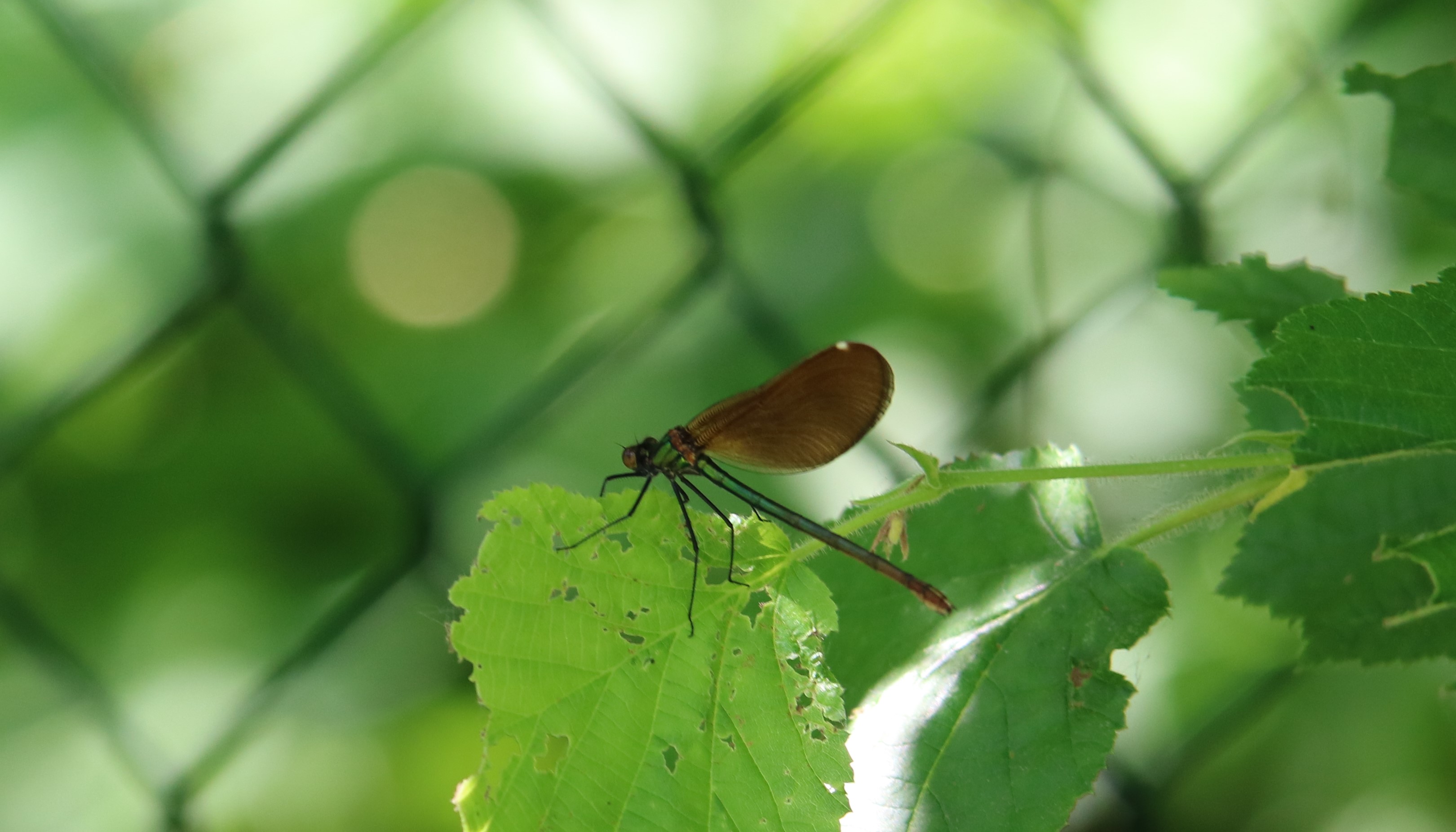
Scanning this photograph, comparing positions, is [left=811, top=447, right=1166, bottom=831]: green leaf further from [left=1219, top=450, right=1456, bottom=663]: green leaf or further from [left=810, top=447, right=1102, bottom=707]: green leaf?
[left=1219, top=450, right=1456, bottom=663]: green leaf

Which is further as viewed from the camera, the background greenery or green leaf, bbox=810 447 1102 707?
the background greenery

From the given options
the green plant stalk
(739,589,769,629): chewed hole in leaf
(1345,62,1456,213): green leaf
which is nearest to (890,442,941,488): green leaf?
the green plant stalk

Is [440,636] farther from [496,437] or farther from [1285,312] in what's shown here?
[1285,312]

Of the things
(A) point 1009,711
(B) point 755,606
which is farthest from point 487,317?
(A) point 1009,711

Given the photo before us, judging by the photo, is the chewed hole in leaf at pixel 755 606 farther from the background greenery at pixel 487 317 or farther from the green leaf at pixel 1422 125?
the green leaf at pixel 1422 125

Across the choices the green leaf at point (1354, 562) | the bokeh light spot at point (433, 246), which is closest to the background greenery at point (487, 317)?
the bokeh light spot at point (433, 246)
